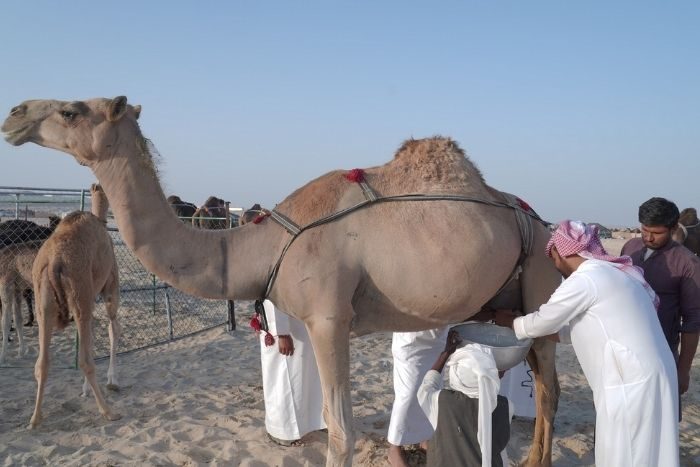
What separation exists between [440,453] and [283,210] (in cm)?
170

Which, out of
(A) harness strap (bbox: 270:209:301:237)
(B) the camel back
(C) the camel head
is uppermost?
(C) the camel head

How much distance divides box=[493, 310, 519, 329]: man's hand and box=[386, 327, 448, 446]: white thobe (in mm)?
754

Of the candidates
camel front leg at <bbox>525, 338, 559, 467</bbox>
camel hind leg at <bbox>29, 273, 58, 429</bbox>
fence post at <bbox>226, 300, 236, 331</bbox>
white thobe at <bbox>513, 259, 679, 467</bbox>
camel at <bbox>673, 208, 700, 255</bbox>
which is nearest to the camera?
white thobe at <bbox>513, 259, 679, 467</bbox>

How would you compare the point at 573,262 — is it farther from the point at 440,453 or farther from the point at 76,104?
the point at 76,104

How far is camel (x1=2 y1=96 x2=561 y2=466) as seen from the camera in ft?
10.6

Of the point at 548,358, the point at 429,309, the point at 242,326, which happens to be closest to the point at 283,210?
the point at 429,309

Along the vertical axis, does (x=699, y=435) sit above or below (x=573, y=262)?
below

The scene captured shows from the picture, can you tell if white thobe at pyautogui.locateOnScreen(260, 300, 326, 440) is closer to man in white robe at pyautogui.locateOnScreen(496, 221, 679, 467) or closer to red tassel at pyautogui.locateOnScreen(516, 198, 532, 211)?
red tassel at pyautogui.locateOnScreen(516, 198, 532, 211)

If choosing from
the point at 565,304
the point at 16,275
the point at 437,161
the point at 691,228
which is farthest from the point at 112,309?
the point at 691,228

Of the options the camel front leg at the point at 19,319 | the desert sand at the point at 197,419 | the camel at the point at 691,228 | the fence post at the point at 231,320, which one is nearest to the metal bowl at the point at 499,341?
the desert sand at the point at 197,419

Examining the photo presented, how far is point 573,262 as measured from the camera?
302cm

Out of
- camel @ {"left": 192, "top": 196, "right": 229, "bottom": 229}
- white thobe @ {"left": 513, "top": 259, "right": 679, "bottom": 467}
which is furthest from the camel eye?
camel @ {"left": 192, "top": 196, "right": 229, "bottom": 229}

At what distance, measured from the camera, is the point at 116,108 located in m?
3.29

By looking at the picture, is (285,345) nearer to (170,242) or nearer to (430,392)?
(170,242)
